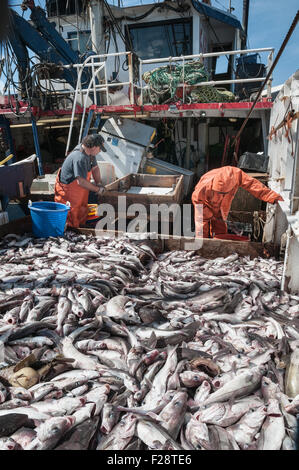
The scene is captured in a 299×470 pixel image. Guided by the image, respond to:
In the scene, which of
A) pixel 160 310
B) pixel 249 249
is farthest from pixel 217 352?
pixel 249 249

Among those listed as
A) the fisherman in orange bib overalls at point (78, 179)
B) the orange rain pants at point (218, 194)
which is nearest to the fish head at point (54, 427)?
the orange rain pants at point (218, 194)

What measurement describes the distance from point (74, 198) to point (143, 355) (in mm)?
4034

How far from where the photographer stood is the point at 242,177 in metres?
5.12

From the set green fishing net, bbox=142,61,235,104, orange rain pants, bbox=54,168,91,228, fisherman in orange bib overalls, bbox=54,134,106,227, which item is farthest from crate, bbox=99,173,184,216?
green fishing net, bbox=142,61,235,104

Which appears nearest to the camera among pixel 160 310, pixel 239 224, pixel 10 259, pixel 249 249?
pixel 160 310

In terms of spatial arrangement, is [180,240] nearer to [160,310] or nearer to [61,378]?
[160,310]

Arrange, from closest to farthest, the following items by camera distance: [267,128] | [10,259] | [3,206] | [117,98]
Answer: [10,259], [3,206], [267,128], [117,98]

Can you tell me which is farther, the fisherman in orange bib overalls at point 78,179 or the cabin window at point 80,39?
the cabin window at point 80,39

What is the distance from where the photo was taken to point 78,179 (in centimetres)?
588

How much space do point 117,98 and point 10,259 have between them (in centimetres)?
961

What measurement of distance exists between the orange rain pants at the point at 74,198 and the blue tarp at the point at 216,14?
986 centimetres

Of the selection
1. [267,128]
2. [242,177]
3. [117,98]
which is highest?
[117,98]

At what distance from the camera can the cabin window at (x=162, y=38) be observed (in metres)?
12.4

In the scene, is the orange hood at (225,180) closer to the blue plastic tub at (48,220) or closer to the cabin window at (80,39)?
the blue plastic tub at (48,220)
